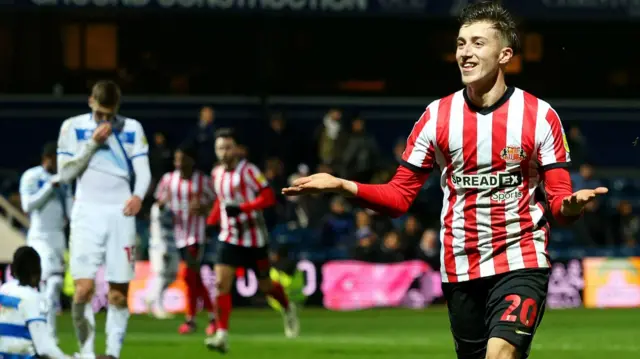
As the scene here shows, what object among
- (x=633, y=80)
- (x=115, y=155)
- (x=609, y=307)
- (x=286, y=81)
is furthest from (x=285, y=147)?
(x=115, y=155)

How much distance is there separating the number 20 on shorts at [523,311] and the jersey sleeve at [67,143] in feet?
18.1

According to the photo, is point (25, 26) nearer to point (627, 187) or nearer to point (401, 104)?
point (401, 104)

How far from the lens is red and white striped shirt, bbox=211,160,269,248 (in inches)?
606

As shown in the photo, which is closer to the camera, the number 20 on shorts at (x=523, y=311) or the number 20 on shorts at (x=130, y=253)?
the number 20 on shorts at (x=523, y=311)

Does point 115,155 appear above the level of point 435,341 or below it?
above

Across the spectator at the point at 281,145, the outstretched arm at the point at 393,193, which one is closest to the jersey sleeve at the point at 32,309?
the outstretched arm at the point at 393,193

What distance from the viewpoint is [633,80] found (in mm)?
30141

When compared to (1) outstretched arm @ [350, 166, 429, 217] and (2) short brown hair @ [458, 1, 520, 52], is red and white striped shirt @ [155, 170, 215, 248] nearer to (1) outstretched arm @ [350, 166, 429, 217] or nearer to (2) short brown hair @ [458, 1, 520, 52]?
(1) outstretched arm @ [350, 166, 429, 217]

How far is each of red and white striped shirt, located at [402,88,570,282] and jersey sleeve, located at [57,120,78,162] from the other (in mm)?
5059

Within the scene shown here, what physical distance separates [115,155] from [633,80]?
20.0 meters

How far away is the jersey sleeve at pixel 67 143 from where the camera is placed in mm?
11781

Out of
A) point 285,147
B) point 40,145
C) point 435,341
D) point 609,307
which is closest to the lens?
point 435,341

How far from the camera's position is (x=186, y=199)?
19.2 m

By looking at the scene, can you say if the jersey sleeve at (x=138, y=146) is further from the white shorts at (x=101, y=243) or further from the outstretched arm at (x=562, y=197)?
the outstretched arm at (x=562, y=197)
